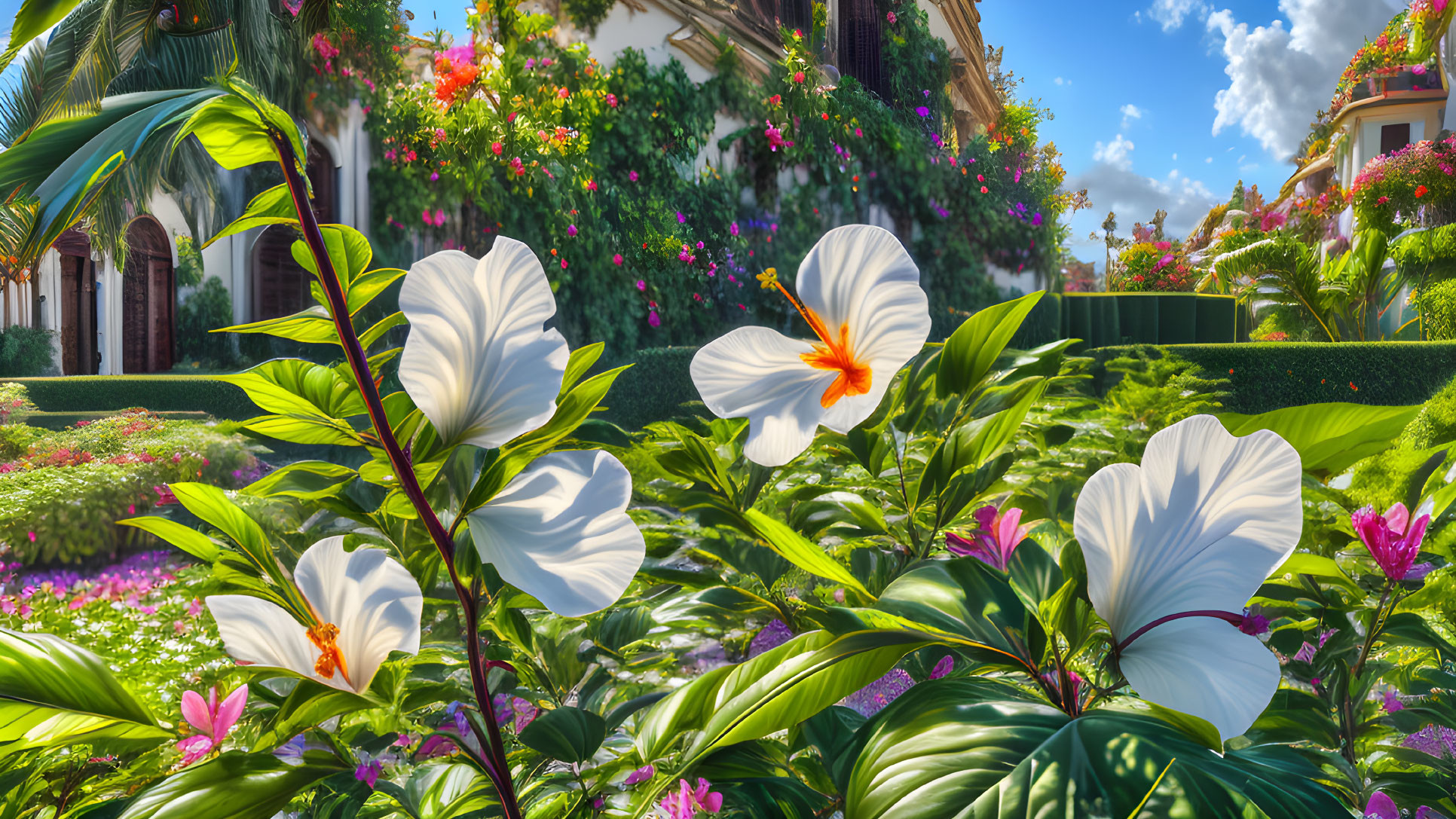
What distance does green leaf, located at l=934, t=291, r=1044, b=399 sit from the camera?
1.07 feet

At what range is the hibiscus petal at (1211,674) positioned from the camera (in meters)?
0.21

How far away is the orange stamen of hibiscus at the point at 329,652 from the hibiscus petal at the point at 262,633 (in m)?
0.01

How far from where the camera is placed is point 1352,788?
13.9 inches

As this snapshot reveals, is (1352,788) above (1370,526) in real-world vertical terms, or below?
below

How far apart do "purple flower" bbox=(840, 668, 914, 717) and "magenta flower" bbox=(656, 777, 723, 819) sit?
0.23 meters

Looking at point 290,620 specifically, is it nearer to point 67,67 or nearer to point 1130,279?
point 67,67

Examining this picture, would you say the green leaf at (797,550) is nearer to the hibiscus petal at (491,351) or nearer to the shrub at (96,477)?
the hibiscus petal at (491,351)

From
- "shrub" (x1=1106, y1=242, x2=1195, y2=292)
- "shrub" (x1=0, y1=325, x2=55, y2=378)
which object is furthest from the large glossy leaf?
"shrub" (x1=1106, y1=242, x2=1195, y2=292)

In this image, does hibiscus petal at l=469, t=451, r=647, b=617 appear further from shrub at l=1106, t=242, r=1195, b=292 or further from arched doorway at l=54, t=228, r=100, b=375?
shrub at l=1106, t=242, r=1195, b=292

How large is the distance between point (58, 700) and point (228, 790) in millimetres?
57

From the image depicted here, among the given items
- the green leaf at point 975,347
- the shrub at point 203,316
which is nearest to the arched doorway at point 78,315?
the shrub at point 203,316

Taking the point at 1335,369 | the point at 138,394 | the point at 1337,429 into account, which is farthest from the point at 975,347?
the point at 138,394

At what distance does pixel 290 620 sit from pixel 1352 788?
48 centimetres

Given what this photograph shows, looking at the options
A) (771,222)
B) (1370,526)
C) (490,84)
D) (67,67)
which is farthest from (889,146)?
(1370,526)
